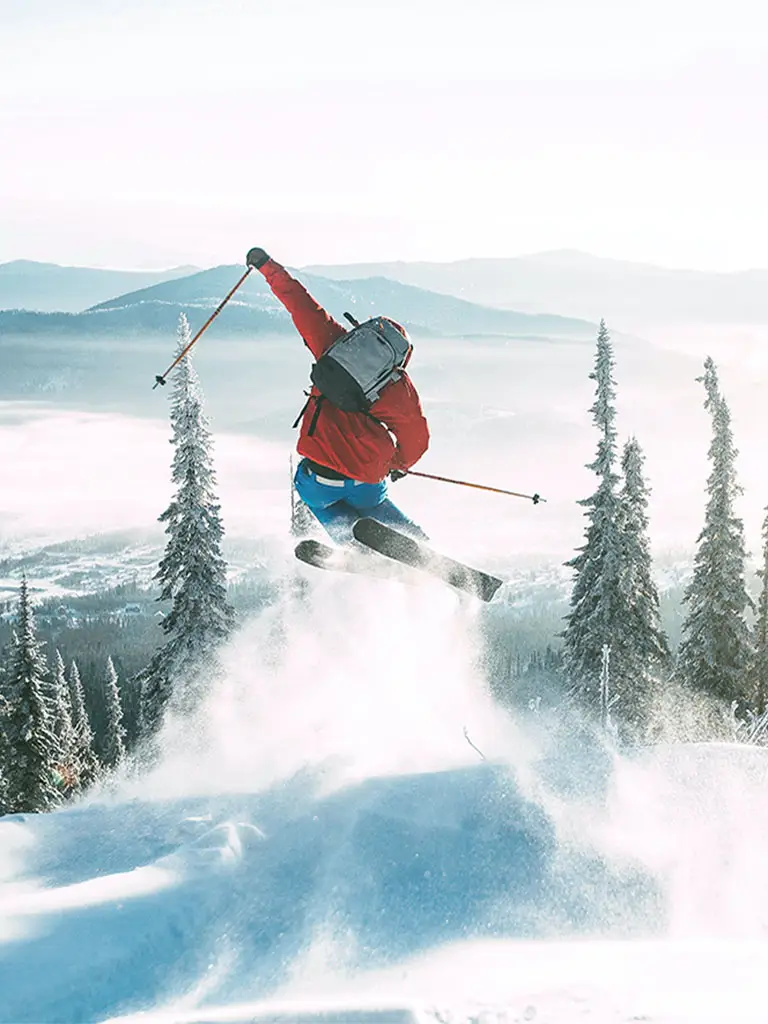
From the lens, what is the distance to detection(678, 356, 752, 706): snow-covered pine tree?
2750cm

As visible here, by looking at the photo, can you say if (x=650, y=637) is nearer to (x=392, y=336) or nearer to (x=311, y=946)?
(x=392, y=336)

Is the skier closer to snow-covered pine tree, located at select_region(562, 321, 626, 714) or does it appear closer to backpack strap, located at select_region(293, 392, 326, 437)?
backpack strap, located at select_region(293, 392, 326, 437)

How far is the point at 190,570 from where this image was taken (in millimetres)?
24484

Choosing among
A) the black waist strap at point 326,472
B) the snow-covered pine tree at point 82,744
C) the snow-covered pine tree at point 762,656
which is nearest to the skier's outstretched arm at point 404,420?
the black waist strap at point 326,472

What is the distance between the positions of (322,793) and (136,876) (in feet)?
6.54

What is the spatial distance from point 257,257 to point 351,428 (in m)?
2.37

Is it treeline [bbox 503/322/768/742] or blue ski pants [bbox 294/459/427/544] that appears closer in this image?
blue ski pants [bbox 294/459/427/544]

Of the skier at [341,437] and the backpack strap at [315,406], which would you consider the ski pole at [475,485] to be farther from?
the backpack strap at [315,406]

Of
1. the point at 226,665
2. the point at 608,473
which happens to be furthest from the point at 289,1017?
the point at 608,473

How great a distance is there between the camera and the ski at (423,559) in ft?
32.1

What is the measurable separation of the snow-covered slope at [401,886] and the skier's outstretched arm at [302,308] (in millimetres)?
3638

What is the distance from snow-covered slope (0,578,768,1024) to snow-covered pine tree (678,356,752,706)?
60.1 ft

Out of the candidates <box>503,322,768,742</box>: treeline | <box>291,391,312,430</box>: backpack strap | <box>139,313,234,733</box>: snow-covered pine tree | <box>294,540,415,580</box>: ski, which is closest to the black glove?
<box>291,391,312,430</box>: backpack strap

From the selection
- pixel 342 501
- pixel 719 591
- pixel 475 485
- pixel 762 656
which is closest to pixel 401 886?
pixel 342 501
